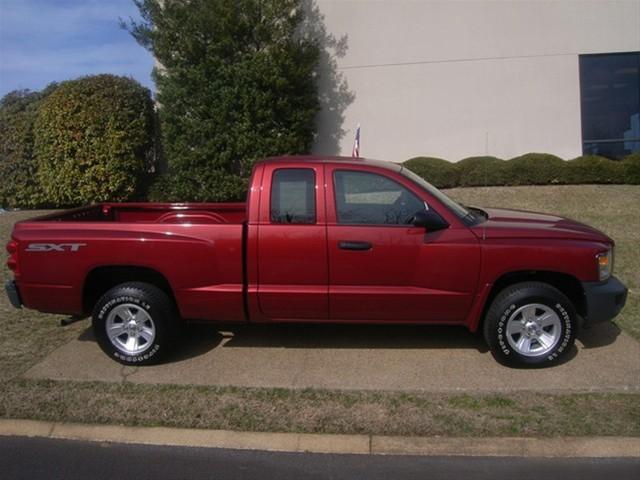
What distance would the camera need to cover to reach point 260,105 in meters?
13.7

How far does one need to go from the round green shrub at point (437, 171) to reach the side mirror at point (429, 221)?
9.61 m

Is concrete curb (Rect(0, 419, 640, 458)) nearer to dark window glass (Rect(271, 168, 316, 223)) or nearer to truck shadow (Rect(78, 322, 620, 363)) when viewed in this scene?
truck shadow (Rect(78, 322, 620, 363))

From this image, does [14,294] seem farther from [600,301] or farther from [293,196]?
[600,301]

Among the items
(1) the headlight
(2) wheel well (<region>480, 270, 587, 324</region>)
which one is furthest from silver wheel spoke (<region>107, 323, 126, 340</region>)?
(1) the headlight

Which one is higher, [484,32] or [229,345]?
[484,32]

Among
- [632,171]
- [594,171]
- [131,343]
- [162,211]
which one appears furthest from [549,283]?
[632,171]

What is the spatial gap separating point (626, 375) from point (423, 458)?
6.70ft

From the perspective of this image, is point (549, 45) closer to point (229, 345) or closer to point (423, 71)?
point (423, 71)

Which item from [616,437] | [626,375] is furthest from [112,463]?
[626,375]

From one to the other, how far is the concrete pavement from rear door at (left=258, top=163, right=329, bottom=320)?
49 cm

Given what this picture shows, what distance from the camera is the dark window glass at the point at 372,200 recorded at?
200 inches

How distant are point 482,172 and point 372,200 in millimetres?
9872

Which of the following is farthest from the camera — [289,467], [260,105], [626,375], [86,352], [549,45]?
[549,45]

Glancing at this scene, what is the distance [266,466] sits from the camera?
3828 mm
